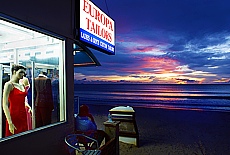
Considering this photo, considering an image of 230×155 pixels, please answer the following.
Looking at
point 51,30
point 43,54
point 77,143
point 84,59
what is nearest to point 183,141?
point 77,143

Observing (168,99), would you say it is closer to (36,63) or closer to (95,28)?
(95,28)

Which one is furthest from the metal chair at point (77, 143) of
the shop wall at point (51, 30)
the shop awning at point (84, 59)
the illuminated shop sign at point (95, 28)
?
the shop awning at point (84, 59)

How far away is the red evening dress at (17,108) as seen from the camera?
3.40 m

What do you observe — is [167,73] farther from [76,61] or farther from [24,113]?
[24,113]

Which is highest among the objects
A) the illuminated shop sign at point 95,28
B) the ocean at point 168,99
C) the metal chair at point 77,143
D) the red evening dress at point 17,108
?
the illuminated shop sign at point 95,28

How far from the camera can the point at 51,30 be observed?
3180 mm

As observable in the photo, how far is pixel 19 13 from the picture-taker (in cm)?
256

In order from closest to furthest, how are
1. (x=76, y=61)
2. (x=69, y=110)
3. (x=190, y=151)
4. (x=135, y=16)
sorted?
(x=69, y=110), (x=190, y=151), (x=76, y=61), (x=135, y=16)

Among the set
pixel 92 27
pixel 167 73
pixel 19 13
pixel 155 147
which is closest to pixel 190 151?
pixel 155 147

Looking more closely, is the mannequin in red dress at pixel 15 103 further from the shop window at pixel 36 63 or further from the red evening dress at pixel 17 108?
the shop window at pixel 36 63

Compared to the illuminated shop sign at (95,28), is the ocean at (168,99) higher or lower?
lower

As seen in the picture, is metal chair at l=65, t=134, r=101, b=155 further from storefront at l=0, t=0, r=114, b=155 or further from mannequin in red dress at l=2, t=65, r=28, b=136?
mannequin in red dress at l=2, t=65, r=28, b=136

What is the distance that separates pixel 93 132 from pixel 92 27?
241 cm

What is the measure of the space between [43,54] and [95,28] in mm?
1415
